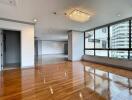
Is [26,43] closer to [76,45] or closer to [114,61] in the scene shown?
[76,45]

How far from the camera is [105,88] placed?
279 cm

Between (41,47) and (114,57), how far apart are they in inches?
467

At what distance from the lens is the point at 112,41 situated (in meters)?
6.37

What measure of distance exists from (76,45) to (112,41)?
290cm

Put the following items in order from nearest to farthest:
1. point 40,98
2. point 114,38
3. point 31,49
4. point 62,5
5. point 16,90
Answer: point 40,98 → point 16,90 → point 62,5 → point 31,49 → point 114,38

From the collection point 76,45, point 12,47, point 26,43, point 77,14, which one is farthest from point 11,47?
point 77,14

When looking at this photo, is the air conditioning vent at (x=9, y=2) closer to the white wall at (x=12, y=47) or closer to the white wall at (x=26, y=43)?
the white wall at (x=26, y=43)

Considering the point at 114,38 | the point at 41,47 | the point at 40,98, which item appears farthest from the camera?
the point at 41,47

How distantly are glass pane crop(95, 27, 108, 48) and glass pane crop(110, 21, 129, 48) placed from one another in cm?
45

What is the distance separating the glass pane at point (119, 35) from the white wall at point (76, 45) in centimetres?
278

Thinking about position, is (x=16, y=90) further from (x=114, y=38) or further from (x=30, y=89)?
(x=114, y=38)

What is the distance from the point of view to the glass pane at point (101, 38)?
268 inches

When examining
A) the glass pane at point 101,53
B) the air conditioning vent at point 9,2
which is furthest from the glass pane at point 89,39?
the air conditioning vent at point 9,2

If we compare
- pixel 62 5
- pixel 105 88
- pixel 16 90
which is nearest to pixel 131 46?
pixel 105 88
